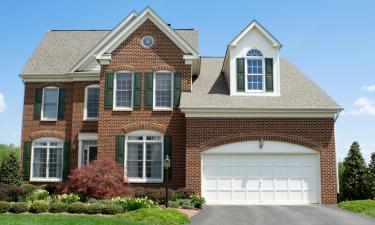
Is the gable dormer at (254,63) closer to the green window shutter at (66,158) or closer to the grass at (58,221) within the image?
the green window shutter at (66,158)

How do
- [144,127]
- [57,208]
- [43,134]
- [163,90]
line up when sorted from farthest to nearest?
[43,134]
[163,90]
[144,127]
[57,208]

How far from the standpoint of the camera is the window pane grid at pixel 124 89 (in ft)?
76.0

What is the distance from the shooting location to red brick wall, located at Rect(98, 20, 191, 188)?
2255 cm

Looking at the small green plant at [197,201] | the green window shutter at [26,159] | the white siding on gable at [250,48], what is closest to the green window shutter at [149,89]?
the white siding on gable at [250,48]

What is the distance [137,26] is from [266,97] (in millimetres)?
7898

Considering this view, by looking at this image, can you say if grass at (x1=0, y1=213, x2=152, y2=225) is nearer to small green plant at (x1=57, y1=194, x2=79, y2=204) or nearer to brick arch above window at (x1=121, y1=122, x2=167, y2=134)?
small green plant at (x1=57, y1=194, x2=79, y2=204)

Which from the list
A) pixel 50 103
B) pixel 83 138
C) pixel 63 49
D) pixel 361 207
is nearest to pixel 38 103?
pixel 50 103

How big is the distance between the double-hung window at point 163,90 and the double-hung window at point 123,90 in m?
1.35

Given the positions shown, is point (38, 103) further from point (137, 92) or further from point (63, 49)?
point (137, 92)

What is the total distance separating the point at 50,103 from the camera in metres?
26.3

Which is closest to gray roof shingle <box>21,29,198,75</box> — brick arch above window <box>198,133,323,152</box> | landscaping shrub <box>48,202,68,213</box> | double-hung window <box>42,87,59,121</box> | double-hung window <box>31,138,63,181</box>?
double-hung window <box>42,87,59,121</box>

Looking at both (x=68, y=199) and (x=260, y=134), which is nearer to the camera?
(x=68, y=199)

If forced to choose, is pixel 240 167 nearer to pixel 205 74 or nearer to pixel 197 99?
pixel 197 99

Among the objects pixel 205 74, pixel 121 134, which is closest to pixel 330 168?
pixel 205 74
